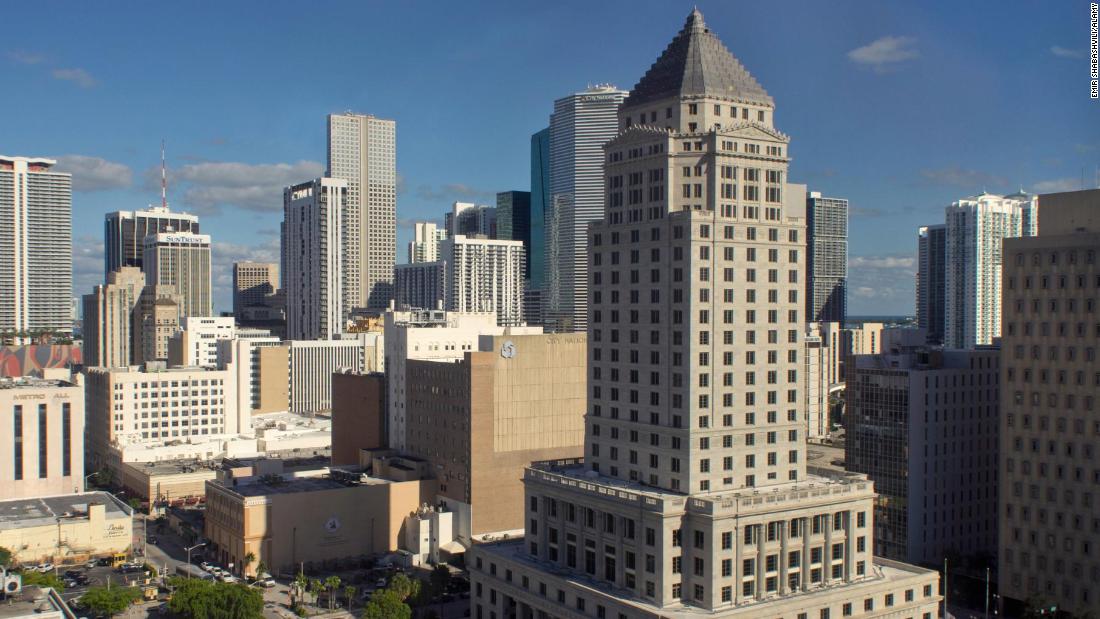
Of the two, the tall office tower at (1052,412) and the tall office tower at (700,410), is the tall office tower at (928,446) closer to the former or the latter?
the tall office tower at (1052,412)

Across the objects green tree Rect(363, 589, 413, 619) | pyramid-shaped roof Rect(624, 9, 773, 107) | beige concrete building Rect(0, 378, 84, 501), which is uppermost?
pyramid-shaped roof Rect(624, 9, 773, 107)

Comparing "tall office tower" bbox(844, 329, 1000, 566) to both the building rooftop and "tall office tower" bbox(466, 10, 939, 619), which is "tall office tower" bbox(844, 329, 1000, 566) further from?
the building rooftop

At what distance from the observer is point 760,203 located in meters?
100

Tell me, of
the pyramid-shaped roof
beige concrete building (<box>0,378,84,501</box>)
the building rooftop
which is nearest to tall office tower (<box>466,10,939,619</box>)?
the pyramid-shaped roof

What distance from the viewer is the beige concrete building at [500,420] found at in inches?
5797

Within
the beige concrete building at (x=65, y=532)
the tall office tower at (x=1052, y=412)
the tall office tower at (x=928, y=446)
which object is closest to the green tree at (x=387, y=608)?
the beige concrete building at (x=65, y=532)

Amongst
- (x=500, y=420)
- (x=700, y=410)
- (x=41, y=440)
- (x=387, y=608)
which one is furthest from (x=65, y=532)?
(x=700, y=410)

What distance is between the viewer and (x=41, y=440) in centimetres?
17638

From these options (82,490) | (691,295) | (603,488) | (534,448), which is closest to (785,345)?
(691,295)

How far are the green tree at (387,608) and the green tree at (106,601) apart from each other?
29.0 metres

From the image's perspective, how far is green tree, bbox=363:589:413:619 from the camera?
362 feet

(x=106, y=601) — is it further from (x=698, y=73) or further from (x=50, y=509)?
(x=698, y=73)

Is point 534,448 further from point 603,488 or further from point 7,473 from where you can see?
point 7,473

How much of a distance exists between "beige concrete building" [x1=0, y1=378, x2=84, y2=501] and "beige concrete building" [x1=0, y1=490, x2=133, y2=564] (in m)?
16.1
